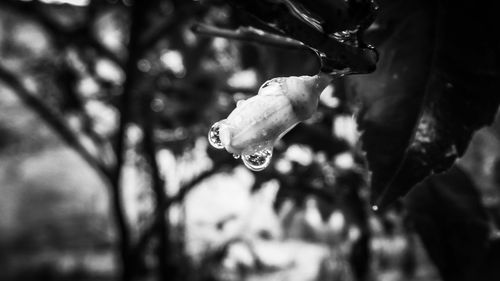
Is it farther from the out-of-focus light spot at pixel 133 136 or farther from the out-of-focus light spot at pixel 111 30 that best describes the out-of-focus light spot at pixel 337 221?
the out-of-focus light spot at pixel 111 30

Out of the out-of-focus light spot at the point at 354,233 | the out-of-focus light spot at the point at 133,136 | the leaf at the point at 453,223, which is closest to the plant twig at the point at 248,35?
the leaf at the point at 453,223

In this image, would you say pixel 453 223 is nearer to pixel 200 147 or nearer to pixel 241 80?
pixel 241 80

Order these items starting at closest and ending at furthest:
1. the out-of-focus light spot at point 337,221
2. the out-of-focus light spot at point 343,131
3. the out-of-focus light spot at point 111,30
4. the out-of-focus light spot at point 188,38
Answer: the out-of-focus light spot at point 343,131 < the out-of-focus light spot at point 337,221 < the out-of-focus light spot at point 188,38 < the out-of-focus light spot at point 111,30

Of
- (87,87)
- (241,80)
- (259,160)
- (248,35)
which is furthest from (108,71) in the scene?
(259,160)

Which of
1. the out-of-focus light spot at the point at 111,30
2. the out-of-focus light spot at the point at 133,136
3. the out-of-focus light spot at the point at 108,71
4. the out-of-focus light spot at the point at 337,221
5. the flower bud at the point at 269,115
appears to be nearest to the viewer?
the flower bud at the point at 269,115

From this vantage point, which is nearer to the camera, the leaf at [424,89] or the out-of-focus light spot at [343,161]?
the leaf at [424,89]

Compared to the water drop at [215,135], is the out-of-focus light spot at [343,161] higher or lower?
lower

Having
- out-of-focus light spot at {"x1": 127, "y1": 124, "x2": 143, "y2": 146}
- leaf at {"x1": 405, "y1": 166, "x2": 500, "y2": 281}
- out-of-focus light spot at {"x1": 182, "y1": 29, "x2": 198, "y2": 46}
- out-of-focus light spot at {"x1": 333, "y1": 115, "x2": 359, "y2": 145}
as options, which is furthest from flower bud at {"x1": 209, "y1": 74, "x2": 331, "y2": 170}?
out-of-focus light spot at {"x1": 127, "y1": 124, "x2": 143, "y2": 146}

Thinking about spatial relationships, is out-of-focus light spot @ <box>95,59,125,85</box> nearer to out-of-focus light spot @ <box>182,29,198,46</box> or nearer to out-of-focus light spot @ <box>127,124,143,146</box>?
out-of-focus light spot @ <box>127,124,143,146</box>
